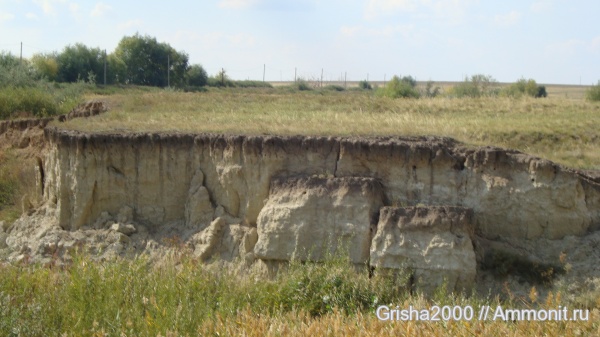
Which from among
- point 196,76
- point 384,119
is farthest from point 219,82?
point 384,119

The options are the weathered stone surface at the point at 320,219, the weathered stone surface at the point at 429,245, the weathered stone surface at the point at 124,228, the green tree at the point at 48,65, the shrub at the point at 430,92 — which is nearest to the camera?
the weathered stone surface at the point at 429,245

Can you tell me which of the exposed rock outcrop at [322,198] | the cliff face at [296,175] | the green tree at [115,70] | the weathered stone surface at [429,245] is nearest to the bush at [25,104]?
the cliff face at [296,175]

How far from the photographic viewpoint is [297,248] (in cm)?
1509

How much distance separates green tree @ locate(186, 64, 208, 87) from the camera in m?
57.5

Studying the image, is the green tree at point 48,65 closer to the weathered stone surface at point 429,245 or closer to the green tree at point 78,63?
the green tree at point 78,63

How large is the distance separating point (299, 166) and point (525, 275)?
5062 mm

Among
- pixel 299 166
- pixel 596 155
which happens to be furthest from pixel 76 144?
pixel 596 155

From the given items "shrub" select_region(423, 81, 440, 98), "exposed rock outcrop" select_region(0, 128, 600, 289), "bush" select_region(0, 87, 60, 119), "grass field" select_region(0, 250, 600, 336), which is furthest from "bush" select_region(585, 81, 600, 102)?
"grass field" select_region(0, 250, 600, 336)

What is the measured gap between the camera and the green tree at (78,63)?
54312 millimetres

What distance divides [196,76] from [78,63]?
8.74 m

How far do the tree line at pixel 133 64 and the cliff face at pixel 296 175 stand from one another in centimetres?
3719

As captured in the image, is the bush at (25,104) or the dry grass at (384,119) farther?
the bush at (25,104)

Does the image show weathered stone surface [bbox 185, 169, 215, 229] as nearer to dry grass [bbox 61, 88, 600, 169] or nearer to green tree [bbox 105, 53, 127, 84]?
dry grass [bbox 61, 88, 600, 169]

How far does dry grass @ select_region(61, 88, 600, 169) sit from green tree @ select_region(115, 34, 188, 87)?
3096 centimetres
